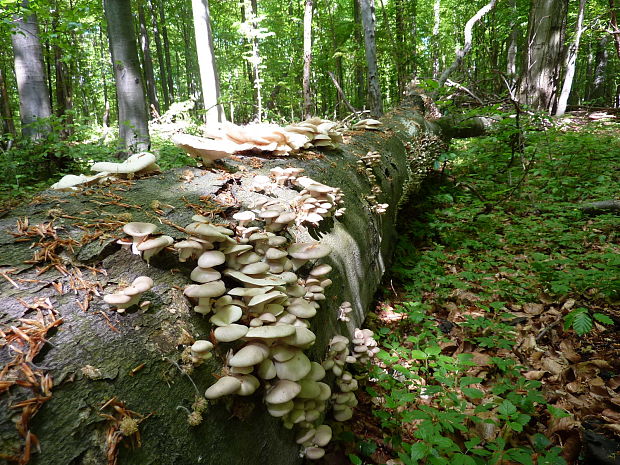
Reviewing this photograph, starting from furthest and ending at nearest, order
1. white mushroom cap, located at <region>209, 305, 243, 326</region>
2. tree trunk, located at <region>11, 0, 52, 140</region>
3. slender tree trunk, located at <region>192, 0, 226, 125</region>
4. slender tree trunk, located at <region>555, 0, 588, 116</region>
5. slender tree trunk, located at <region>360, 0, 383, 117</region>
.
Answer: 1. slender tree trunk, located at <region>555, 0, 588, 116</region>
2. slender tree trunk, located at <region>192, 0, 226, 125</region>
3. tree trunk, located at <region>11, 0, 52, 140</region>
4. slender tree trunk, located at <region>360, 0, 383, 117</region>
5. white mushroom cap, located at <region>209, 305, 243, 326</region>

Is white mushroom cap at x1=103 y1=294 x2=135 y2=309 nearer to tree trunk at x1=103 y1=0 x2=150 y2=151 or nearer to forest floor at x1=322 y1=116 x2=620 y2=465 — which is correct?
forest floor at x1=322 y1=116 x2=620 y2=465

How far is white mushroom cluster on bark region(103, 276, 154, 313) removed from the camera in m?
1.14

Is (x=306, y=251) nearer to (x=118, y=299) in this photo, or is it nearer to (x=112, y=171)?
(x=118, y=299)

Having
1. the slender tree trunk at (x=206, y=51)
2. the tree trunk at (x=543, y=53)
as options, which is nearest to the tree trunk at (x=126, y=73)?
the slender tree trunk at (x=206, y=51)

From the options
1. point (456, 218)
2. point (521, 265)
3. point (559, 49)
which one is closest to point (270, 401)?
point (521, 265)

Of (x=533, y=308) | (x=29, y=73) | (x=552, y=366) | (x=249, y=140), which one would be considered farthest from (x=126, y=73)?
(x=552, y=366)

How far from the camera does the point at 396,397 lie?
2.29 metres

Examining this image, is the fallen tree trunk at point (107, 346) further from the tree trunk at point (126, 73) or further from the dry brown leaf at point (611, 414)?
the tree trunk at point (126, 73)

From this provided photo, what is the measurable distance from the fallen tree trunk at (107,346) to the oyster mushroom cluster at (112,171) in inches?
4.9

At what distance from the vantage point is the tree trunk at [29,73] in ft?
24.1

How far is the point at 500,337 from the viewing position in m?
2.98

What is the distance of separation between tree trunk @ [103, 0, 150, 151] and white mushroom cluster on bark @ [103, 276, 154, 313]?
531 centimetres

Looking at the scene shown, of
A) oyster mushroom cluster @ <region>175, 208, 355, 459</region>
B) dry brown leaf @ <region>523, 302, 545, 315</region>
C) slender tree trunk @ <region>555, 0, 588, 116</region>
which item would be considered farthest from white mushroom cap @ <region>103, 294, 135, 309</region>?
slender tree trunk @ <region>555, 0, 588, 116</region>

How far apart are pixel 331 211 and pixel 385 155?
2258mm
